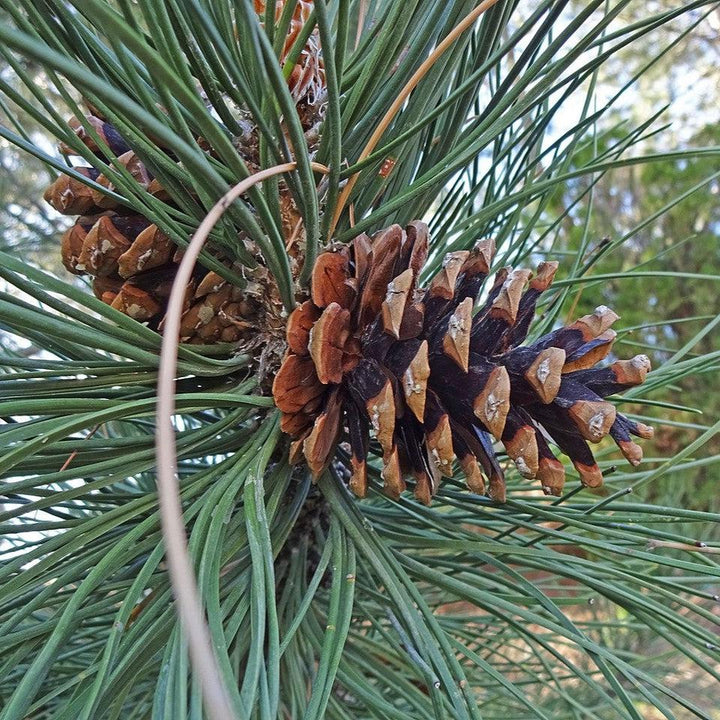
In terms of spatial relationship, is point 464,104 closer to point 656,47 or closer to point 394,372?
point 394,372

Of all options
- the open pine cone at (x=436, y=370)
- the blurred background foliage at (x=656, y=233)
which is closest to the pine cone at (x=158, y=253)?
the open pine cone at (x=436, y=370)

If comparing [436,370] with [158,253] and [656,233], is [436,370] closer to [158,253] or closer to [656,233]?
[158,253]

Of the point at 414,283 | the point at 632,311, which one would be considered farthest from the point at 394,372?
the point at 632,311

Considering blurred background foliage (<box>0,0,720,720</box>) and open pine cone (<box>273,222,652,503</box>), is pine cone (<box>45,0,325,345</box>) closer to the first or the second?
open pine cone (<box>273,222,652,503</box>)

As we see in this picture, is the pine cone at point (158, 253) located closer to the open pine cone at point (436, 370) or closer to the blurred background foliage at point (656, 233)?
the open pine cone at point (436, 370)

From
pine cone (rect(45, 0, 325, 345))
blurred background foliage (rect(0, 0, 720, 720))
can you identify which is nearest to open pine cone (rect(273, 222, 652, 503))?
pine cone (rect(45, 0, 325, 345))
